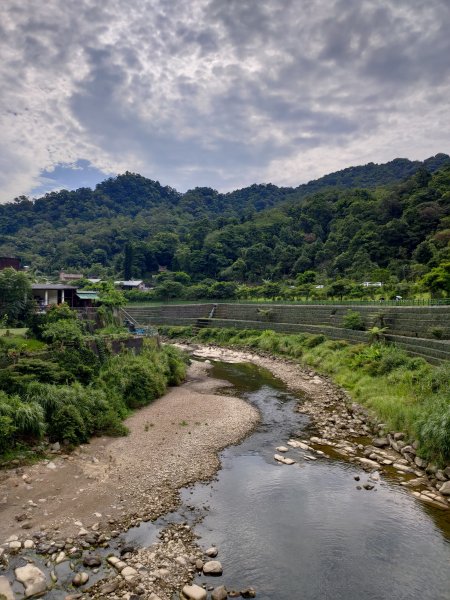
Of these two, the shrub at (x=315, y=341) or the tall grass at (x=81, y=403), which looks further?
the shrub at (x=315, y=341)

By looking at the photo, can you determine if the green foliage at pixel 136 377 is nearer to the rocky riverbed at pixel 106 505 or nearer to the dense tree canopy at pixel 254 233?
the rocky riverbed at pixel 106 505

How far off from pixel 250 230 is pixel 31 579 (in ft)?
284

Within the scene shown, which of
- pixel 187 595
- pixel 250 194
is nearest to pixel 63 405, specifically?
pixel 187 595

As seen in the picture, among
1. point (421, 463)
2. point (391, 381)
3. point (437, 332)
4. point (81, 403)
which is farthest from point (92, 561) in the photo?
point (437, 332)

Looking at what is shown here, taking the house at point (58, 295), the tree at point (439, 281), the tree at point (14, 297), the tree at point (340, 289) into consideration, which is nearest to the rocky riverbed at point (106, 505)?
the tree at point (14, 297)

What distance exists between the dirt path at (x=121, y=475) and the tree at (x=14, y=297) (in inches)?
479

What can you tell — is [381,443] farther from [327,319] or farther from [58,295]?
[58,295]

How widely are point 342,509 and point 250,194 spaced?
175284 mm

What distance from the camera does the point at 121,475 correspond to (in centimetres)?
1490

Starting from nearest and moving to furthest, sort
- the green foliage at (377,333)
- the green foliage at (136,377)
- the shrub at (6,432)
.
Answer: the shrub at (6,432)
the green foliage at (136,377)
the green foliage at (377,333)

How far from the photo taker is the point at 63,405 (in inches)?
691

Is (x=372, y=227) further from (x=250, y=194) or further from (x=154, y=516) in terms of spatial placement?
(x=250, y=194)

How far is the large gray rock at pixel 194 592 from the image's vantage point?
923cm

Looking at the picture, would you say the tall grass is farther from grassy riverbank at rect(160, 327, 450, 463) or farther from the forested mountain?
the forested mountain
